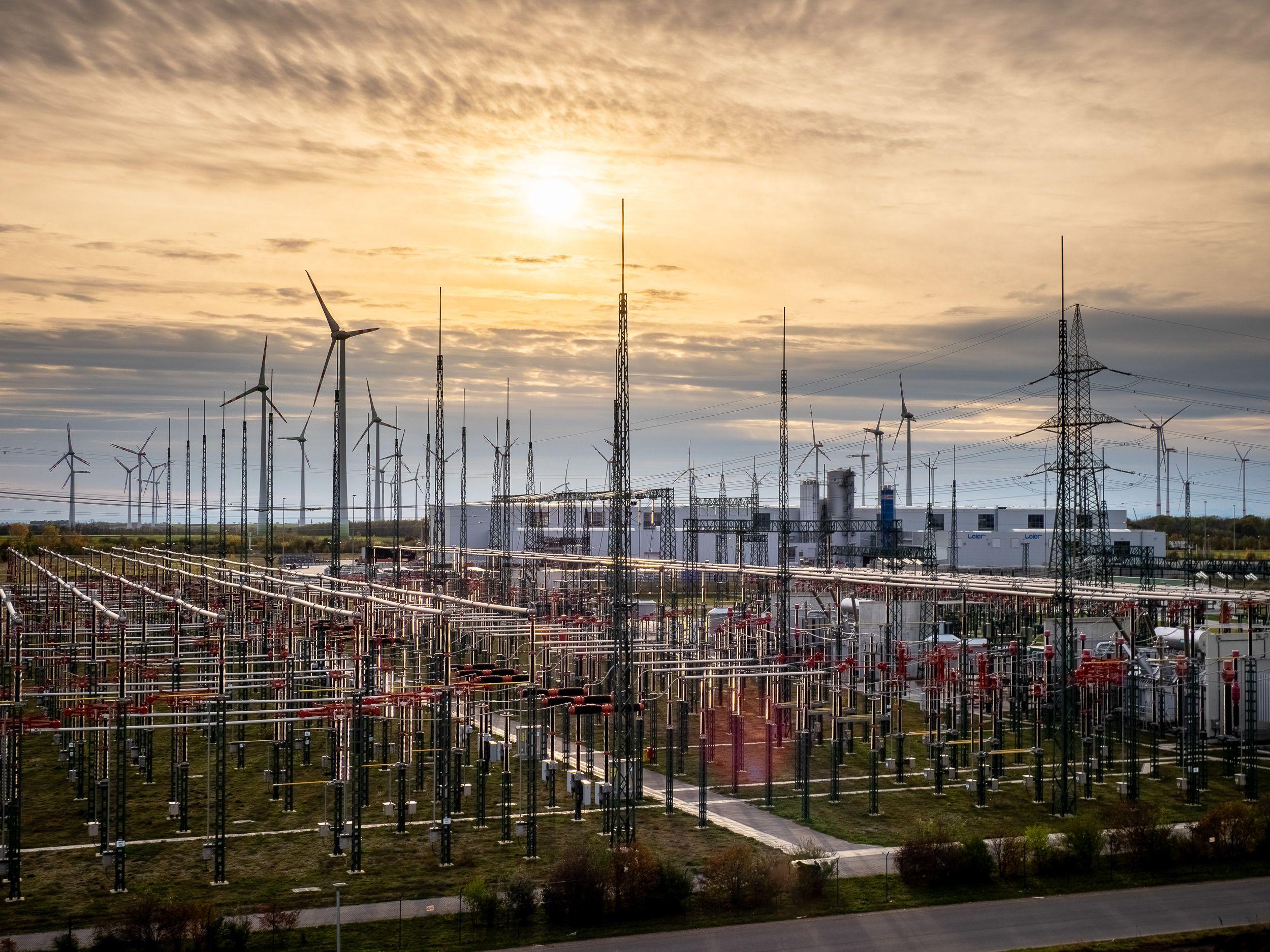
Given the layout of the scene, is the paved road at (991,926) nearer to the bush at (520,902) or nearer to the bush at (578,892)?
the bush at (578,892)

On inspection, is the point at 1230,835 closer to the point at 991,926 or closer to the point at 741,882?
the point at 991,926

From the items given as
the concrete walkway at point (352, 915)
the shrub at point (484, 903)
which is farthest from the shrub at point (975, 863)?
the concrete walkway at point (352, 915)

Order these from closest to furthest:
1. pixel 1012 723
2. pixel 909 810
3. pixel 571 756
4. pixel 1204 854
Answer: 1. pixel 1204 854
2. pixel 909 810
3. pixel 571 756
4. pixel 1012 723

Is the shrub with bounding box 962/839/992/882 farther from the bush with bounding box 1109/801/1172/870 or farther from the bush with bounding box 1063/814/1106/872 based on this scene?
the bush with bounding box 1109/801/1172/870

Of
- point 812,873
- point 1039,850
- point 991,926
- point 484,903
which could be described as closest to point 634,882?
point 484,903

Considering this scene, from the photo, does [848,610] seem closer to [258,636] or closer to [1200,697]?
[1200,697]

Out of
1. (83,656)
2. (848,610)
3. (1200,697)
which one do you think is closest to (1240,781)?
(1200,697)
